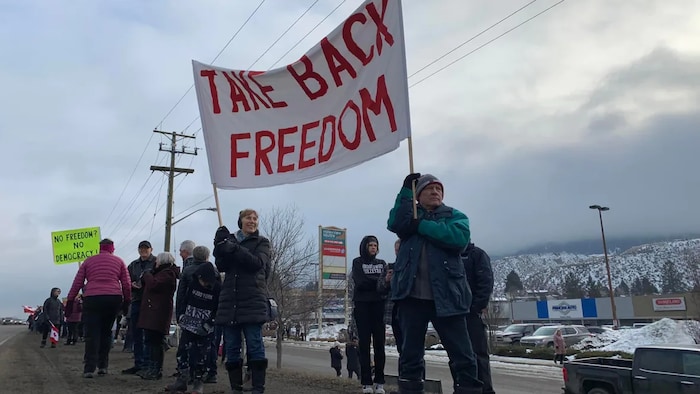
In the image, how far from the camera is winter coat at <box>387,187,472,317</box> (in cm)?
380

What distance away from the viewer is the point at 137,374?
7566mm

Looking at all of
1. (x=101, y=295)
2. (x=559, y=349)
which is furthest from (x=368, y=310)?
(x=559, y=349)

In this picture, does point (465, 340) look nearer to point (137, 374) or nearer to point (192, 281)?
point (192, 281)

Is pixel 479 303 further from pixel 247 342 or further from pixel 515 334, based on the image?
pixel 515 334

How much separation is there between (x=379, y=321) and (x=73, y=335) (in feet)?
45.1

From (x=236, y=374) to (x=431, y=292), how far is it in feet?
8.03

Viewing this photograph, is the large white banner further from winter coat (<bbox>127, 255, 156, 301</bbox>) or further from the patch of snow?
the patch of snow

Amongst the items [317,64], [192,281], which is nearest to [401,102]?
[317,64]

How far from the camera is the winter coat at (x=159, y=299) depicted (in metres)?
6.90

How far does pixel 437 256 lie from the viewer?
3879 mm

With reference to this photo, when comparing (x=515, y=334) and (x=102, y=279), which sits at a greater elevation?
(x=102, y=279)

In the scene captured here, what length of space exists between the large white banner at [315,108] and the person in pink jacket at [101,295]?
2.12m

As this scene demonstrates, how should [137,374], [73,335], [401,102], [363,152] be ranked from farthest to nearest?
1. [73,335]
2. [137,374]
3. [363,152]
4. [401,102]

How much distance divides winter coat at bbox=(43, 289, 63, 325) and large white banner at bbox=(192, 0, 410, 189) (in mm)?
12673
